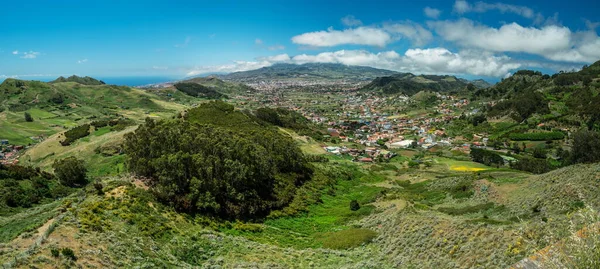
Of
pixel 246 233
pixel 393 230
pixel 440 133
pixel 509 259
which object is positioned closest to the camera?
pixel 509 259

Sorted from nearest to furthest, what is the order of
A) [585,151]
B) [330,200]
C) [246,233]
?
[246,233], [330,200], [585,151]

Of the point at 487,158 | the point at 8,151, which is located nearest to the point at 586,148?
the point at 487,158

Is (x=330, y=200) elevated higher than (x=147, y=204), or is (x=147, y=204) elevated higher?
(x=147, y=204)

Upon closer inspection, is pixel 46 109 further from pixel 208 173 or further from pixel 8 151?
pixel 208 173

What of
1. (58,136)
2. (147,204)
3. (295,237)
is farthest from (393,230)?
(58,136)

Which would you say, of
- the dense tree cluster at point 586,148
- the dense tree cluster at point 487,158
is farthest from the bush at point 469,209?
the dense tree cluster at point 487,158

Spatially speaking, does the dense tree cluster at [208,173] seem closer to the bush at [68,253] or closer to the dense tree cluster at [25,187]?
the dense tree cluster at [25,187]

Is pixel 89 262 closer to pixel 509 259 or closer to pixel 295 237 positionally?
pixel 295 237

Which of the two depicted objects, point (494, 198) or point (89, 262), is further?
point (494, 198)
